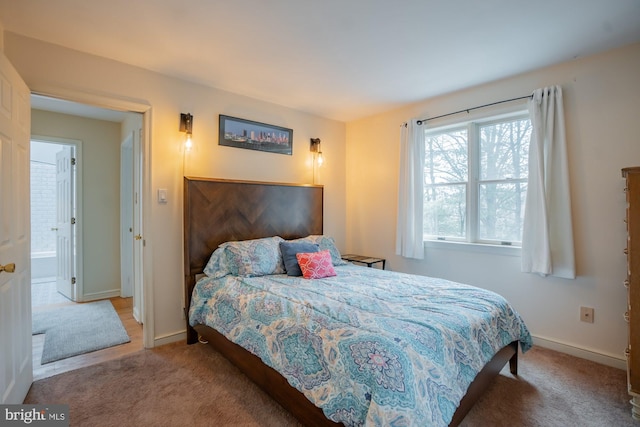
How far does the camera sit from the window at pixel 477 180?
9.51 ft

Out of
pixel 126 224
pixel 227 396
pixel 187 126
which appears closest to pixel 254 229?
pixel 187 126

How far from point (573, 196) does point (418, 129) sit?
5.12ft

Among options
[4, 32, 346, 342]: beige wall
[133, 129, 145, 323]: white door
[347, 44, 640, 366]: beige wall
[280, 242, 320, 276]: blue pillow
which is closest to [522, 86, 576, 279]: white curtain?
[347, 44, 640, 366]: beige wall

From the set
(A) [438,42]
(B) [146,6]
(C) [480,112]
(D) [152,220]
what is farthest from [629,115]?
(D) [152,220]

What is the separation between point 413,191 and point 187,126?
2405mm

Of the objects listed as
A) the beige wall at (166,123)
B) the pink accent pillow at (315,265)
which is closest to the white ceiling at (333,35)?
the beige wall at (166,123)

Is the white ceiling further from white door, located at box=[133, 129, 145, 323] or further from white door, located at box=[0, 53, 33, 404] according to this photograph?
white door, located at box=[133, 129, 145, 323]

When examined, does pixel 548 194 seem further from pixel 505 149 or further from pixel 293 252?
pixel 293 252

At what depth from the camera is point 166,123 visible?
2.76m

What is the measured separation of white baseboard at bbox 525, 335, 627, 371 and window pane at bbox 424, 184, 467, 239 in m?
1.14

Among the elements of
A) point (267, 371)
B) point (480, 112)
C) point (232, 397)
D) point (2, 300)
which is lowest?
point (232, 397)

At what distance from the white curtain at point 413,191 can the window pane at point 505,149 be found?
0.61 m

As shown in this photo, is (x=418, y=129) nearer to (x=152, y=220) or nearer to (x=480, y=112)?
(x=480, y=112)

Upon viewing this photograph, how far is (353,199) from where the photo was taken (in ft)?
14.0
